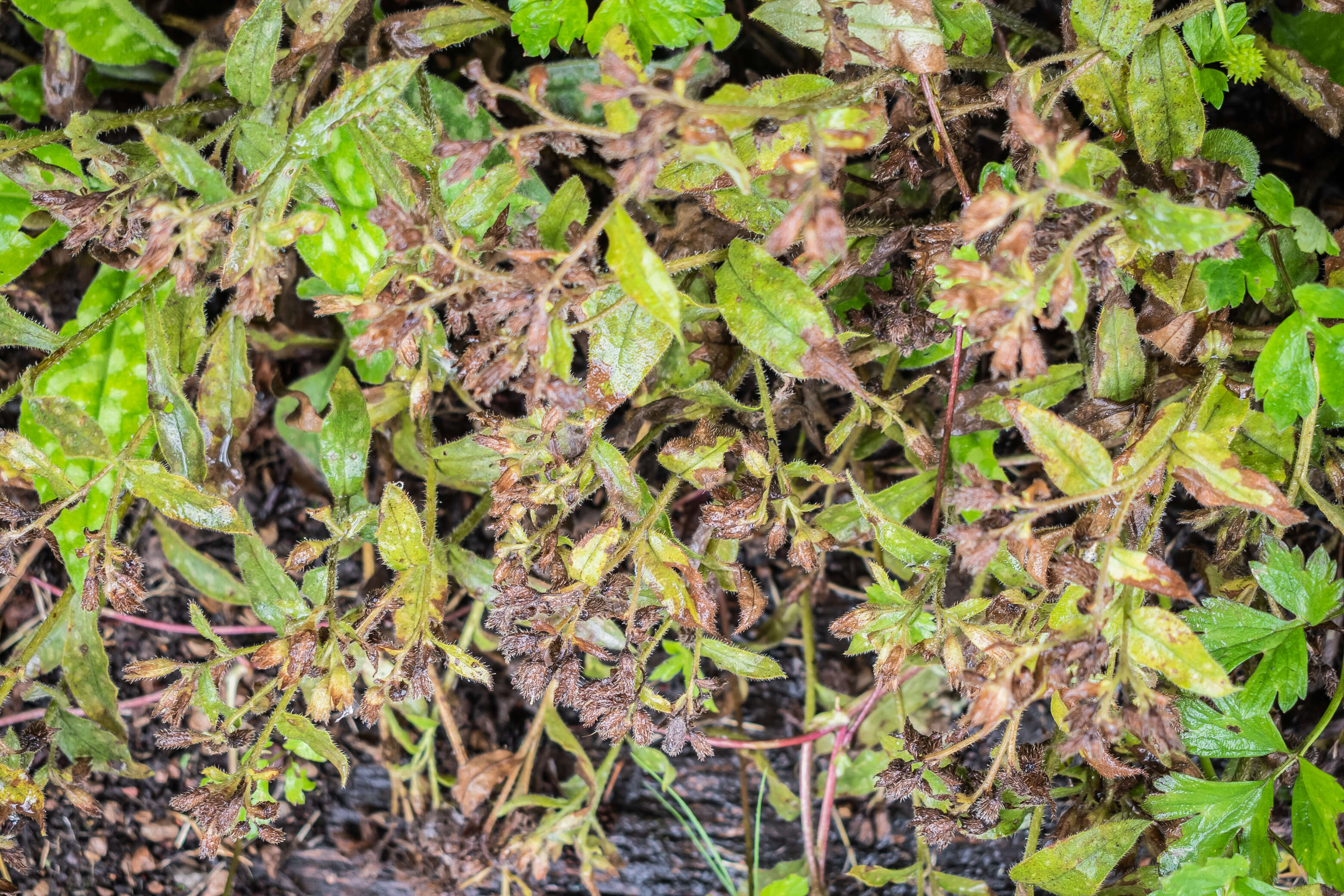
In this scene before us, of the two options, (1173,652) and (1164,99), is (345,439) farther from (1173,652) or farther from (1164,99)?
(1164,99)

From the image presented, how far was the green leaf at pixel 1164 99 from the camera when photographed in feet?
3.63

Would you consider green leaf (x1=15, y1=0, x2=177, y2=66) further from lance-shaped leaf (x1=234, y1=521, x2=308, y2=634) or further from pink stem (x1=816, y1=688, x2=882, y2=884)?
pink stem (x1=816, y1=688, x2=882, y2=884)

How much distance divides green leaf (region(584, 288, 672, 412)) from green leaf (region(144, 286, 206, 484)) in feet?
2.04

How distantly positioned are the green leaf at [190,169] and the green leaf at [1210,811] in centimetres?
148

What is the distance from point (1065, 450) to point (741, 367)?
501 millimetres

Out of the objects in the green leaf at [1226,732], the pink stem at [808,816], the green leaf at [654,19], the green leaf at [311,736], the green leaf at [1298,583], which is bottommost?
the pink stem at [808,816]

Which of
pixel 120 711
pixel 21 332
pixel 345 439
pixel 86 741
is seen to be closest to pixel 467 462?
pixel 345 439

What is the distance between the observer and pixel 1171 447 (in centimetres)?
98

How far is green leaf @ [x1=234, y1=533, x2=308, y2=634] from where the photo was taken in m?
1.33

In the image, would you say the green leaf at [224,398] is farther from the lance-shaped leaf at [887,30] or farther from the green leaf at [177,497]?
the lance-shaped leaf at [887,30]

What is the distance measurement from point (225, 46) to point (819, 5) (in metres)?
1.02

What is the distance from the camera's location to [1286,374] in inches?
42.1

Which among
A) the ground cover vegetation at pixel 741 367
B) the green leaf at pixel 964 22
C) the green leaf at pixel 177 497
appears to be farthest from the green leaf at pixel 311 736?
the green leaf at pixel 964 22

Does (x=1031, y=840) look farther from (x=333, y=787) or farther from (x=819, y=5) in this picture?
(x=333, y=787)
